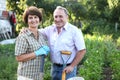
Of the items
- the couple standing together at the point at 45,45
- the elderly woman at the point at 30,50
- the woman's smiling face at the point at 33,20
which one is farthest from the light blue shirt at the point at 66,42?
the woman's smiling face at the point at 33,20

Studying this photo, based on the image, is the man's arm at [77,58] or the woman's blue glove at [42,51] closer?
the woman's blue glove at [42,51]

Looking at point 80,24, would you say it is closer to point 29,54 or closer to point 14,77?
point 14,77

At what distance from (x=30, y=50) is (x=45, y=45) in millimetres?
Result: 208

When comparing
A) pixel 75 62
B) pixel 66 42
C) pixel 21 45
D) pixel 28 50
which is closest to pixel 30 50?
pixel 28 50

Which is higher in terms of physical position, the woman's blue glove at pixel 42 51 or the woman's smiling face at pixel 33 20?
the woman's smiling face at pixel 33 20

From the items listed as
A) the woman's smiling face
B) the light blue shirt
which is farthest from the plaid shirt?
the light blue shirt

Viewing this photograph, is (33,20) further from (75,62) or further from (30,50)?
(75,62)

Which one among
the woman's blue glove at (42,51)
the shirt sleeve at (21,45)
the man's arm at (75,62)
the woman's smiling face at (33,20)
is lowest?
the man's arm at (75,62)

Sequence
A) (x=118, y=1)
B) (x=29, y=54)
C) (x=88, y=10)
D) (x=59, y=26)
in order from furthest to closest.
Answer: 1. (x=88, y=10)
2. (x=118, y=1)
3. (x=59, y=26)
4. (x=29, y=54)

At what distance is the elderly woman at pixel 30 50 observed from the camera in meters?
3.97

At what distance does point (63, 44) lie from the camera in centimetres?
426

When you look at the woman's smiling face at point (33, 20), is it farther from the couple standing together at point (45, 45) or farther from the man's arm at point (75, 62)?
the man's arm at point (75, 62)

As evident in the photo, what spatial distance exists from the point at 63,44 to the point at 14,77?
11.4 ft

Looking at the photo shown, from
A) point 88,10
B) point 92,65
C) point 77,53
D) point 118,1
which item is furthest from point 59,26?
point 88,10
